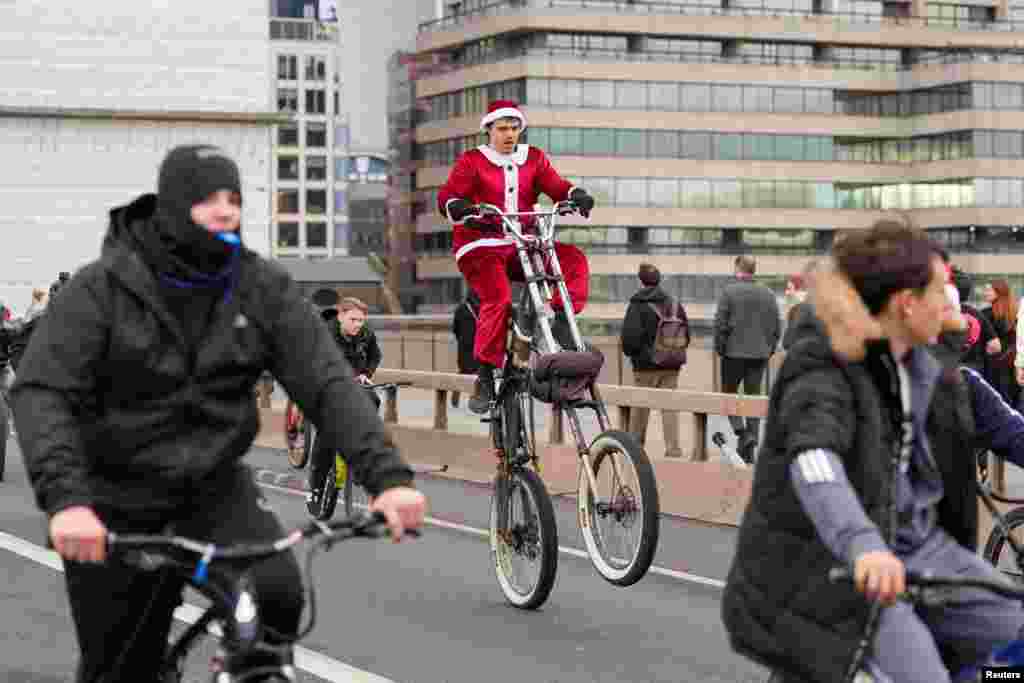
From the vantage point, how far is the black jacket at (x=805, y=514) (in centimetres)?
480

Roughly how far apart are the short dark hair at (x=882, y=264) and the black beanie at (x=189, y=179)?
1.32m

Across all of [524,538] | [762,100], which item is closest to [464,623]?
[524,538]

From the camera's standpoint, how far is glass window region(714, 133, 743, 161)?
139125 mm

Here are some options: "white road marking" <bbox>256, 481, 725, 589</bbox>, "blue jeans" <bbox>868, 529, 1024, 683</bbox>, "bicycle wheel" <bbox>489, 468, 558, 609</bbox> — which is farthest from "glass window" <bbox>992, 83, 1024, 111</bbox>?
"blue jeans" <bbox>868, 529, 1024, 683</bbox>

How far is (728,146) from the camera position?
139m

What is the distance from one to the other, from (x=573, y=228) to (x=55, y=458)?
132m

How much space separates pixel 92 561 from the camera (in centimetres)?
485

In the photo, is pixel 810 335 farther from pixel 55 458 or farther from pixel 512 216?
pixel 512 216

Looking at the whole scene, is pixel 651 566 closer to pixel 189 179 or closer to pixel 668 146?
pixel 189 179

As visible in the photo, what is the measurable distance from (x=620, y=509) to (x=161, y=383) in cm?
539

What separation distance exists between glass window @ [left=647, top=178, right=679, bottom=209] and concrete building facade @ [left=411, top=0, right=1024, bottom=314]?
8 centimetres

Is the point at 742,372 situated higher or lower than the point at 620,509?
lower

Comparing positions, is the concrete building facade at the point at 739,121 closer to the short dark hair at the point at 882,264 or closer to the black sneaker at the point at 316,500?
the black sneaker at the point at 316,500

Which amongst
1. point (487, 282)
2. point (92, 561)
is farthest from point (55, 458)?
point (487, 282)
